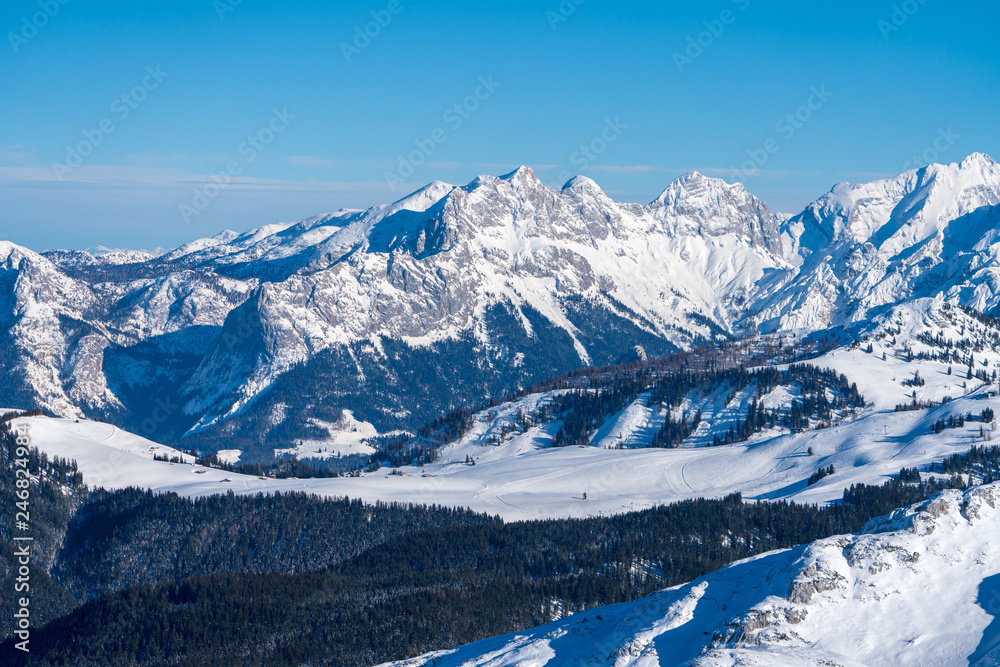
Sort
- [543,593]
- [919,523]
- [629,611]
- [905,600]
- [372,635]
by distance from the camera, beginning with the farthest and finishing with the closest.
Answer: [543,593], [372,635], [629,611], [919,523], [905,600]

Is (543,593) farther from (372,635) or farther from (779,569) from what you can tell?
(779,569)

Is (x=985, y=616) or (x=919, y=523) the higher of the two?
(x=919, y=523)

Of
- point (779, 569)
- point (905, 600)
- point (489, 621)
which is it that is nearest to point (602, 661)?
point (779, 569)

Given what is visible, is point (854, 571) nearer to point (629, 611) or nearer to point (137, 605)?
point (629, 611)

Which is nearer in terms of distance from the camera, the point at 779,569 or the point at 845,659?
the point at 845,659

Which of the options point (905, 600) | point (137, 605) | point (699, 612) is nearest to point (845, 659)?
point (905, 600)

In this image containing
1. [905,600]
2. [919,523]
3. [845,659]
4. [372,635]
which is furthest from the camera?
[372,635]
